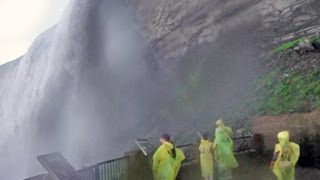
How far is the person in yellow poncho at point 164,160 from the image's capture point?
919cm

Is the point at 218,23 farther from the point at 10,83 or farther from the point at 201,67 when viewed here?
the point at 10,83

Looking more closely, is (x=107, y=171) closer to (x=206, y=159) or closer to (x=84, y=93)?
(x=206, y=159)

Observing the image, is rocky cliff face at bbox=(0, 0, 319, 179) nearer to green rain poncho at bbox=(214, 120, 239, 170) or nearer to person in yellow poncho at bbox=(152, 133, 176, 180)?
green rain poncho at bbox=(214, 120, 239, 170)

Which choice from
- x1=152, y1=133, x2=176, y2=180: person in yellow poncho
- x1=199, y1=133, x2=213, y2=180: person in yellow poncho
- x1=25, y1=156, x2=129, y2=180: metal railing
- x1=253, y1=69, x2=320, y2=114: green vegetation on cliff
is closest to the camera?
x1=152, y1=133, x2=176, y2=180: person in yellow poncho

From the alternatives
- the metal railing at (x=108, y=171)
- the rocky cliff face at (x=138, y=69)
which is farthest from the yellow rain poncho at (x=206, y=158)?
the rocky cliff face at (x=138, y=69)

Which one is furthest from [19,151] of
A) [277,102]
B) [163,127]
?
[277,102]

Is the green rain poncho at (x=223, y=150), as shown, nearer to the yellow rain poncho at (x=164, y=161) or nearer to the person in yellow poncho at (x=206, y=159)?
the person in yellow poncho at (x=206, y=159)

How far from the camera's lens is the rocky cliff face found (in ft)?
61.4

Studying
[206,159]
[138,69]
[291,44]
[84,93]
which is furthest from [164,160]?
[84,93]

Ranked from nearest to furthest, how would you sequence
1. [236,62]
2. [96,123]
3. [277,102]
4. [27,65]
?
[277,102] < [236,62] < [96,123] < [27,65]

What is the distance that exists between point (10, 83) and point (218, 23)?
23.3m

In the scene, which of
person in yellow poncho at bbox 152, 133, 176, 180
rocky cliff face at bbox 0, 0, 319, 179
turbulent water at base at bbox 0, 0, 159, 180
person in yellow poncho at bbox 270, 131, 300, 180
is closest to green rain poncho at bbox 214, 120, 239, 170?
person in yellow poncho at bbox 270, 131, 300, 180

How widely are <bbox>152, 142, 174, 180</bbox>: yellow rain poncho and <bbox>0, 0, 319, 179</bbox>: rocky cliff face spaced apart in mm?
8394

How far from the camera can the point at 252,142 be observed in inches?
551
